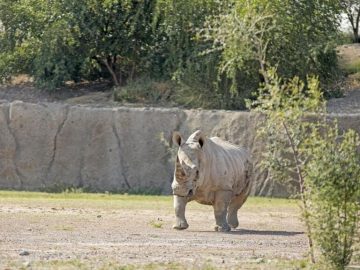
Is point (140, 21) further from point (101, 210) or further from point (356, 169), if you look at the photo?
point (356, 169)

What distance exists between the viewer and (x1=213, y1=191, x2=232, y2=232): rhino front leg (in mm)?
21953

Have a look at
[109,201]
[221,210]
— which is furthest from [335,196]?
[109,201]

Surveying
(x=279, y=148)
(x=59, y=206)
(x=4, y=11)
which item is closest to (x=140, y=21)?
(x=4, y=11)

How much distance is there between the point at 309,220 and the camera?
1622cm

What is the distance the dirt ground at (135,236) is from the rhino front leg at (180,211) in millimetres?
137

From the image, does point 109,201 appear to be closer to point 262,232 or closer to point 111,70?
point 262,232

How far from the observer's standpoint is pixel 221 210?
72.1 feet

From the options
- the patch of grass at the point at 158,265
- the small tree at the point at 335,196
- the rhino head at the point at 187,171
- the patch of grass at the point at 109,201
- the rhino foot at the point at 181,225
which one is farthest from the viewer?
the patch of grass at the point at 109,201

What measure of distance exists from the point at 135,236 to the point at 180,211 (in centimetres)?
115

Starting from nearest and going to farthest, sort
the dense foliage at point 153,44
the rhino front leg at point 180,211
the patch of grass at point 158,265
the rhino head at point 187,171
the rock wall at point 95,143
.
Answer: the patch of grass at point 158,265, the rhino head at point 187,171, the rhino front leg at point 180,211, the rock wall at point 95,143, the dense foliage at point 153,44

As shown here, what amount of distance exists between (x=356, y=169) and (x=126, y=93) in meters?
21.0

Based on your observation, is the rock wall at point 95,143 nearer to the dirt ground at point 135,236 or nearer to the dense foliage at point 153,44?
the dense foliage at point 153,44

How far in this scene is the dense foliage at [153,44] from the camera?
35.3 meters

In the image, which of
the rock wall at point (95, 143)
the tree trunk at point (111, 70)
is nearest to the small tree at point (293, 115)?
the rock wall at point (95, 143)
